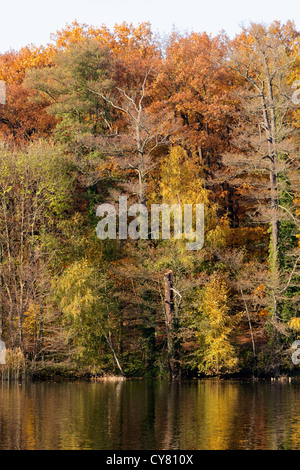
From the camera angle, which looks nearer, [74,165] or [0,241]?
[0,241]

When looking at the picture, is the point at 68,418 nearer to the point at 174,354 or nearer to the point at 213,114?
the point at 174,354

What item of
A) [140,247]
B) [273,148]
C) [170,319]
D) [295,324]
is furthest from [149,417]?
[273,148]

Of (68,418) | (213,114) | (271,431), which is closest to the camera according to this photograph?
(271,431)

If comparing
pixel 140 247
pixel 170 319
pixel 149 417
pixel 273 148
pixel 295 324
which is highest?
pixel 273 148

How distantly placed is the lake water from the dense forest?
4.43 m

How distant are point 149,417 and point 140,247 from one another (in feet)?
60.6

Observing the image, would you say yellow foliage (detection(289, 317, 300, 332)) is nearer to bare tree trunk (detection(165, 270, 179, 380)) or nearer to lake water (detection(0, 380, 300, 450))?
lake water (detection(0, 380, 300, 450))

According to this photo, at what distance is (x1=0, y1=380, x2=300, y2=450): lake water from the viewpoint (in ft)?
63.7

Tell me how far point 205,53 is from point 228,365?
27.1m

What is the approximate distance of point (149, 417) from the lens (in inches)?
956

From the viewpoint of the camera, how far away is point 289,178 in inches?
1651

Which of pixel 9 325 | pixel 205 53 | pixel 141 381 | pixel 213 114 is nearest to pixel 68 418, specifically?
pixel 141 381

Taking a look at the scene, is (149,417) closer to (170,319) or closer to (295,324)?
(170,319)

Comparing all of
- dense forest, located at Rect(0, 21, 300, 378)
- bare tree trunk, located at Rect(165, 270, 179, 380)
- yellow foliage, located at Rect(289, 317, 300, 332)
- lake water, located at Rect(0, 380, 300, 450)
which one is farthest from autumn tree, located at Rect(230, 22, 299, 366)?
lake water, located at Rect(0, 380, 300, 450)
